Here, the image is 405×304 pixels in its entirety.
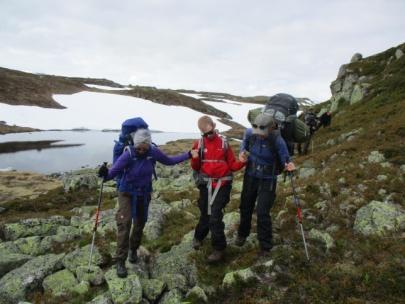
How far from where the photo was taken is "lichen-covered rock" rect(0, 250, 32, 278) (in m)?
11.3

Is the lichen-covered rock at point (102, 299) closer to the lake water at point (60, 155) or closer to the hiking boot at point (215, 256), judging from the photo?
the hiking boot at point (215, 256)

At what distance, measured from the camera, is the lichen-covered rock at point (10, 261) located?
37.0 feet

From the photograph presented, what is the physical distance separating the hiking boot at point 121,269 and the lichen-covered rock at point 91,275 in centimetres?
84

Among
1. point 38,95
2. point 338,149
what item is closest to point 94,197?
point 338,149

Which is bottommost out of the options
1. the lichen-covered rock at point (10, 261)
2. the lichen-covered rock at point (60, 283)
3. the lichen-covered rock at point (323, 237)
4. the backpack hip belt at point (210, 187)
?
the lichen-covered rock at point (10, 261)

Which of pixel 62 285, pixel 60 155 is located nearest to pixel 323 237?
pixel 62 285

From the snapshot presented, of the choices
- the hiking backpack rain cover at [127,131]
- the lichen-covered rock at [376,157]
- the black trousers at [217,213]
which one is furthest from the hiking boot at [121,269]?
the lichen-covered rock at [376,157]

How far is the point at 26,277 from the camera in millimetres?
10344

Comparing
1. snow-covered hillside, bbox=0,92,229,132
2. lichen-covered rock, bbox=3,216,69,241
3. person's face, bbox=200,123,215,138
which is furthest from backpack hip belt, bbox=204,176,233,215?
snow-covered hillside, bbox=0,92,229,132

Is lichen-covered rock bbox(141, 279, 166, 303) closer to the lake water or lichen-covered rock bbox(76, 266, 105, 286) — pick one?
lichen-covered rock bbox(76, 266, 105, 286)

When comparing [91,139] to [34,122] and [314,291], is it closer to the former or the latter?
[34,122]

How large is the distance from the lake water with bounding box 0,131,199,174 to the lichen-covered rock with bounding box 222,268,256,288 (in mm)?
34218

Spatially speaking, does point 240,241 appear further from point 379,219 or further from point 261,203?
point 379,219

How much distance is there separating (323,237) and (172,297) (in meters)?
4.58
